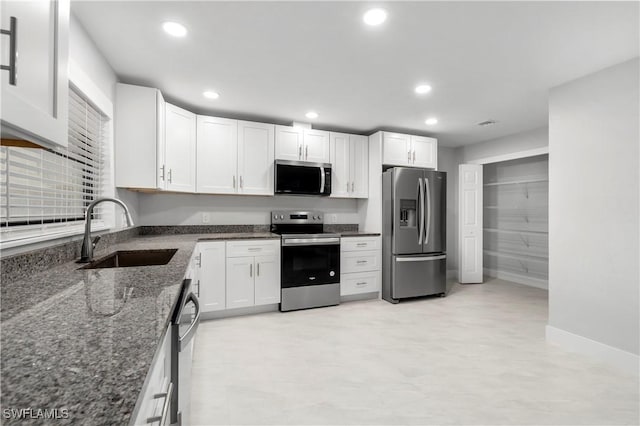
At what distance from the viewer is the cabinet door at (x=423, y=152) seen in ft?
13.8

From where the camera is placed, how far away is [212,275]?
316 cm

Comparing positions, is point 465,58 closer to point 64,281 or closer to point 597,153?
point 597,153

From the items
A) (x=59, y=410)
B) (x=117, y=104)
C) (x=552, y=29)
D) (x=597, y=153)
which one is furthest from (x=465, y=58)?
(x=117, y=104)

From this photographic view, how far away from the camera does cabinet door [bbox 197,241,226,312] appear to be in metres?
3.10

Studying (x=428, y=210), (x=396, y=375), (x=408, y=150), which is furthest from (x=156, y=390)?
(x=408, y=150)

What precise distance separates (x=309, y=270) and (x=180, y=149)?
200cm

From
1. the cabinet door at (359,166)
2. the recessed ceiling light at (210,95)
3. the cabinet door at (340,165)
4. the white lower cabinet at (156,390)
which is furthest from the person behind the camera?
the cabinet door at (359,166)

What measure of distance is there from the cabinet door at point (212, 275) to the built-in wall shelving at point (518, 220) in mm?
4822

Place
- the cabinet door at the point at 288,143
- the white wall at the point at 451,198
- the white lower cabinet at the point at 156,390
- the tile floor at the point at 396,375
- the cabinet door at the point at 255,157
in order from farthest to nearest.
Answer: the white wall at the point at 451,198 → the cabinet door at the point at 288,143 → the cabinet door at the point at 255,157 → the tile floor at the point at 396,375 → the white lower cabinet at the point at 156,390

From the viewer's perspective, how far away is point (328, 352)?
2.44 meters

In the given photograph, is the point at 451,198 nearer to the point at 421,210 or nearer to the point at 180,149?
the point at 421,210

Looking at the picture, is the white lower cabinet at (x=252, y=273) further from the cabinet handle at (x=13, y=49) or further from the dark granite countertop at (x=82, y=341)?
the cabinet handle at (x=13, y=49)

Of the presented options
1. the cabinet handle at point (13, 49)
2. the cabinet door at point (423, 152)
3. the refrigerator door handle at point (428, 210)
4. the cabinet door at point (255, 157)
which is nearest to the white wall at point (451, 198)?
the cabinet door at point (423, 152)

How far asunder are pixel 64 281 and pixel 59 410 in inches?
39.0
